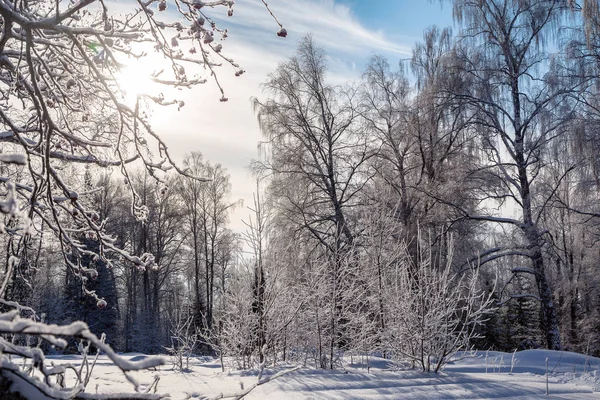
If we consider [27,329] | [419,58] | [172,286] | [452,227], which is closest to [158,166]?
[27,329]

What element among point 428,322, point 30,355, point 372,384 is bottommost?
point 372,384

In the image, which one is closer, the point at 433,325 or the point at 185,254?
the point at 433,325

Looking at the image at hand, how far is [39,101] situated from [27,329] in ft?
5.67

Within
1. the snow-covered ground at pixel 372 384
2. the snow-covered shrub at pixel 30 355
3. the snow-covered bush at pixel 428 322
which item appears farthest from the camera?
the snow-covered bush at pixel 428 322

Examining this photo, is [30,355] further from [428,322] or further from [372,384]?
[428,322]

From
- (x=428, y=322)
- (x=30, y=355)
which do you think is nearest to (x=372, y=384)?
(x=428, y=322)

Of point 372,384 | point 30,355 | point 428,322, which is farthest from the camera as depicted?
point 428,322

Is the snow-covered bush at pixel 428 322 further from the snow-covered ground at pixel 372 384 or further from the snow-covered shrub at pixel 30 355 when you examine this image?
the snow-covered shrub at pixel 30 355

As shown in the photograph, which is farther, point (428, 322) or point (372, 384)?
point (428, 322)

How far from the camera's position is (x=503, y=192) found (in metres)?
15.4

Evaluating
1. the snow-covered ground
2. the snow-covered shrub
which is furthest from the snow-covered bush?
the snow-covered shrub

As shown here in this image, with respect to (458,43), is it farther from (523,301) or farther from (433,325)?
(523,301)

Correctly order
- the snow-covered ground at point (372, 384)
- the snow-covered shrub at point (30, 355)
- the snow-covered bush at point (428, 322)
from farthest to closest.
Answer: the snow-covered bush at point (428, 322) → the snow-covered ground at point (372, 384) → the snow-covered shrub at point (30, 355)

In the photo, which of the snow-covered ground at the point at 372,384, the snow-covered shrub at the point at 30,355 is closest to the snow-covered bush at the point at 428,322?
the snow-covered ground at the point at 372,384
